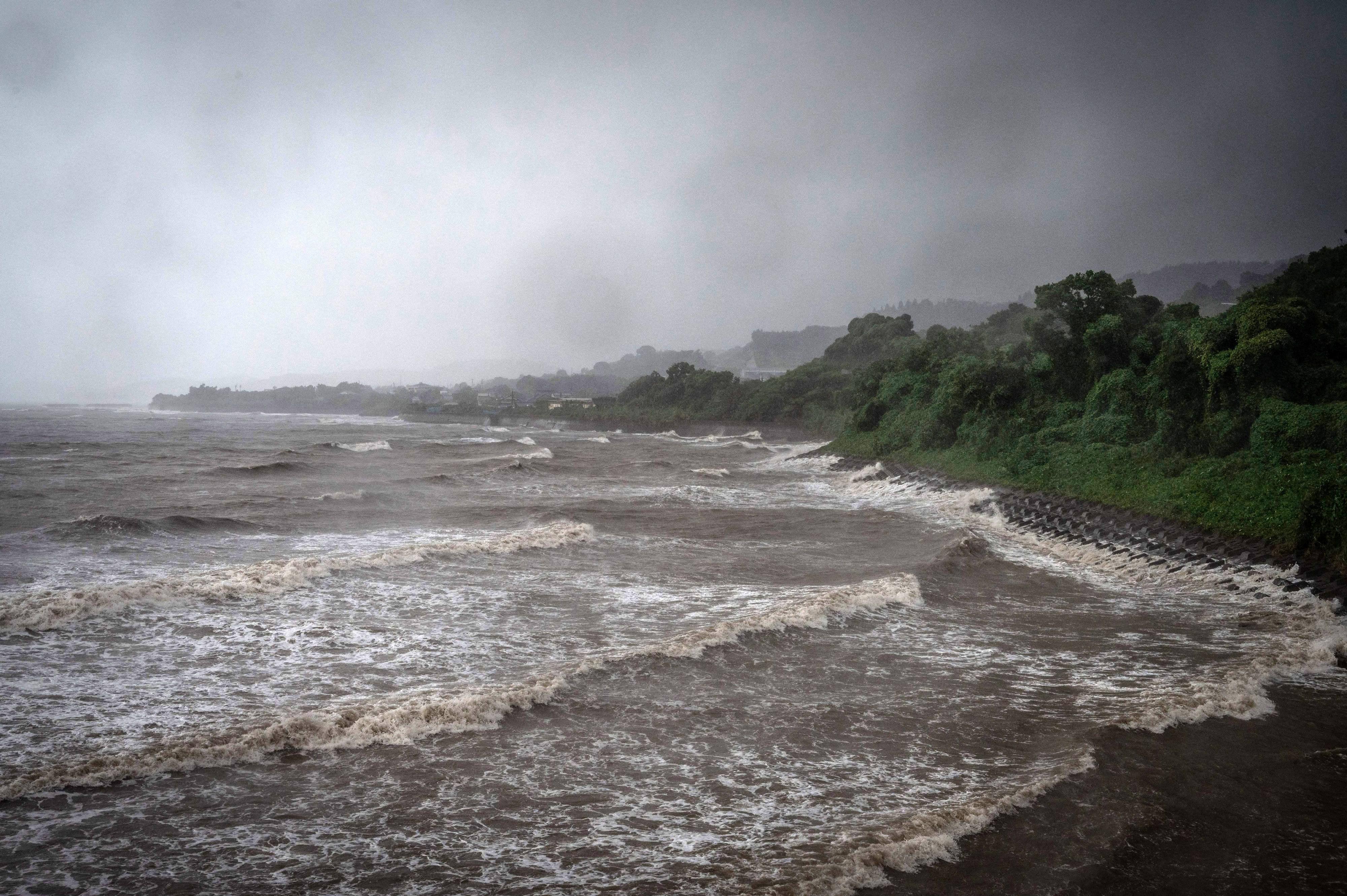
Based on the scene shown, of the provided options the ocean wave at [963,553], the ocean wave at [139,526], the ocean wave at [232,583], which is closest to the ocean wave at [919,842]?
the ocean wave at [963,553]

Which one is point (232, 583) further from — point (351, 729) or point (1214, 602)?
point (1214, 602)

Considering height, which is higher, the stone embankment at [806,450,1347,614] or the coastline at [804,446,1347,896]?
the stone embankment at [806,450,1347,614]

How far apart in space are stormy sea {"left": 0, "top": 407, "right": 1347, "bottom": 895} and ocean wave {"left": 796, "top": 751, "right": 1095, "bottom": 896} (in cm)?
3

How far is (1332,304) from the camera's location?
26156 mm

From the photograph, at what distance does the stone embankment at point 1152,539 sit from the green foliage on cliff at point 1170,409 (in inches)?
14.8

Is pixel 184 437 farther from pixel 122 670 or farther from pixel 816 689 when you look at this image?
pixel 816 689

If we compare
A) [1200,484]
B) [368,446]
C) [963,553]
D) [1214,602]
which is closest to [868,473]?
[1200,484]

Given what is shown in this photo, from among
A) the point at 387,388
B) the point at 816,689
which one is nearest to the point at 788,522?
the point at 816,689

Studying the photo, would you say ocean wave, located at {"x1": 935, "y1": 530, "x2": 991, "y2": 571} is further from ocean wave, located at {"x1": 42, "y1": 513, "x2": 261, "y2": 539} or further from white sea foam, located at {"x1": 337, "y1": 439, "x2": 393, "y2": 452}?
white sea foam, located at {"x1": 337, "y1": 439, "x2": 393, "y2": 452}

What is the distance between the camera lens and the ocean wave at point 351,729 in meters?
6.86

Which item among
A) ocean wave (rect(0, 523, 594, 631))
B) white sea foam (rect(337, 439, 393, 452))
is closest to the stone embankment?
ocean wave (rect(0, 523, 594, 631))

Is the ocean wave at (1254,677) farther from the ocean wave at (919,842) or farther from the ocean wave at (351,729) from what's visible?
the ocean wave at (351,729)

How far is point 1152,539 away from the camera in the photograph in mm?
17000

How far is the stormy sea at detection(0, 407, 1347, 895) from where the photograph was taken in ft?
18.8
